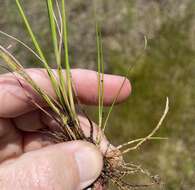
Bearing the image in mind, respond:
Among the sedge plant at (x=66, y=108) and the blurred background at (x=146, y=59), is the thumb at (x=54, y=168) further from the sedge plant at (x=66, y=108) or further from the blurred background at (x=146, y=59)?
the blurred background at (x=146, y=59)

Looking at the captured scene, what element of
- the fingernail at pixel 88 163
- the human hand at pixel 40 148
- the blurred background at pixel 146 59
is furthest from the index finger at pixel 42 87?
the blurred background at pixel 146 59

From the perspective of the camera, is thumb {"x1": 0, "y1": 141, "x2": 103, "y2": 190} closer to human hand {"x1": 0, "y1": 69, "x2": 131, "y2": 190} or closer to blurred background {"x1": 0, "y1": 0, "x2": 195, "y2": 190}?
human hand {"x1": 0, "y1": 69, "x2": 131, "y2": 190}

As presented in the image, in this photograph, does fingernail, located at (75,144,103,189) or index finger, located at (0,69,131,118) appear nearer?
fingernail, located at (75,144,103,189)

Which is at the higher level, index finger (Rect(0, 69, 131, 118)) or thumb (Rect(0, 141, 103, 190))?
index finger (Rect(0, 69, 131, 118))

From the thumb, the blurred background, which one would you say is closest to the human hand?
the thumb

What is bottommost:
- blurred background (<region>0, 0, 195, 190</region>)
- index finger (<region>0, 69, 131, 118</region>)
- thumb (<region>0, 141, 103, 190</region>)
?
blurred background (<region>0, 0, 195, 190</region>)

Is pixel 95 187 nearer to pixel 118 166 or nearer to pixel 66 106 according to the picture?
pixel 118 166
